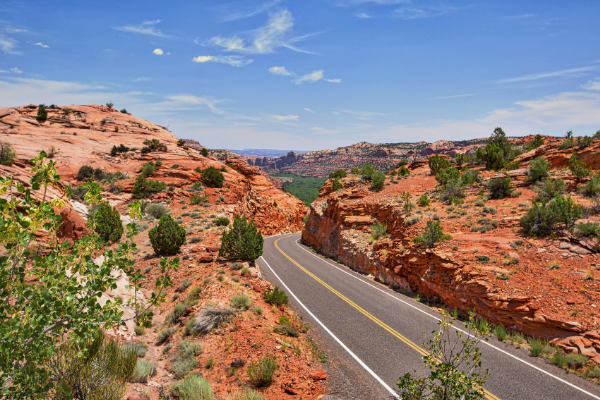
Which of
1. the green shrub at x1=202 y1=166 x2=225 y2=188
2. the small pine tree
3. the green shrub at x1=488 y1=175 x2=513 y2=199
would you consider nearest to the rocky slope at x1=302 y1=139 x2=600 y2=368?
the green shrub at x1=488 y1=175 x2=513 y2=199

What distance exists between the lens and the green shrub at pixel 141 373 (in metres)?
6.90

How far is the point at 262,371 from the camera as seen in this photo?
7410 millimetres

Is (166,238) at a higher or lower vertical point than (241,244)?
lower

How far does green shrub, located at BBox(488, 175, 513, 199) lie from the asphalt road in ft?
34.6

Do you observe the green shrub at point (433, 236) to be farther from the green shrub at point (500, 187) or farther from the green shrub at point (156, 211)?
the green shrub at point (156, 211)

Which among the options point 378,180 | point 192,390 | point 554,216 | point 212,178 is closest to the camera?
point 192,390

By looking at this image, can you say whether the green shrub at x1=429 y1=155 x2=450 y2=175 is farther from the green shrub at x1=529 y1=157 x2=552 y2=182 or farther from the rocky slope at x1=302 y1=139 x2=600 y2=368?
the green shrub at x1=529 y1=157 x2=552 y2=182

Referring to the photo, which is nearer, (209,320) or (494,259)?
(209,320)

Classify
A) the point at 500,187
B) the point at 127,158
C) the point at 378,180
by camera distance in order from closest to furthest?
the point at 500,187 < the point at 378,180 < the point at 127,158

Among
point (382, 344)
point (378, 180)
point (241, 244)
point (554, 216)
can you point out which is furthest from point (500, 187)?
point (241, 244)

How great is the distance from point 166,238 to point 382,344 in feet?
43.9

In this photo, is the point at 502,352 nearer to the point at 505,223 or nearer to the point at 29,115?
the point at 505,223

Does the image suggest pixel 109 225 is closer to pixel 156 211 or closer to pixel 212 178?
pixel 156 211

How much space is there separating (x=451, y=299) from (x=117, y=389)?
1312cm
